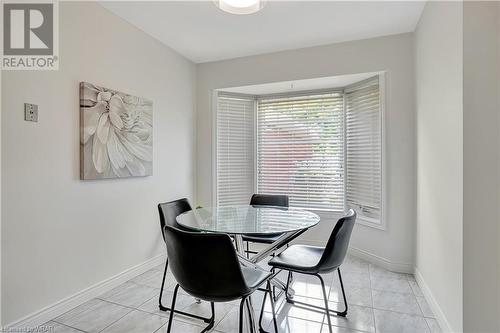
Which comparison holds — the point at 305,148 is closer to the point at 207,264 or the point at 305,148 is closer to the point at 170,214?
the point at 170,214

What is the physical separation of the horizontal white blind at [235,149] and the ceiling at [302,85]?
0.72ft

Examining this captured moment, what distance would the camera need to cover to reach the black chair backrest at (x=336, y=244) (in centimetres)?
183

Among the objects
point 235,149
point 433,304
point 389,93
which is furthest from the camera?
point 235,149

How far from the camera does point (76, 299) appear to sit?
7.59 feet

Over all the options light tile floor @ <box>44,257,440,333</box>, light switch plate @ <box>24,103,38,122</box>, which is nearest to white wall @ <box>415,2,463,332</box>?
light tile floor @ <box>44,257,440,333</box>

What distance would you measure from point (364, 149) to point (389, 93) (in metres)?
0.70

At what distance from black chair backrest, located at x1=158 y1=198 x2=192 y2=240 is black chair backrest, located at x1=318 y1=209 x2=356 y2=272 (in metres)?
1.21

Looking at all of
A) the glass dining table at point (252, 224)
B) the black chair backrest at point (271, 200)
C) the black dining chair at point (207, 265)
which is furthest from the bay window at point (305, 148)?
the black dining chair at point (207, 265)

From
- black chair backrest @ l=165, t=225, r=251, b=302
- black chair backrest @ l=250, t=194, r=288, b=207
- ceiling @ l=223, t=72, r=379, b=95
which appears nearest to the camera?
black chair backrest @ l=165, t=225, r=251, b=302

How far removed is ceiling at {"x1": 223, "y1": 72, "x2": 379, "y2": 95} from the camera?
133 inches

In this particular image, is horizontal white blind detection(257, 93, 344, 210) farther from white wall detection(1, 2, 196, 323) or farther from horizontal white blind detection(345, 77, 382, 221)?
white wall detection(1, 2, 196, 323)

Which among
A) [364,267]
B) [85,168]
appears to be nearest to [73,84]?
[85,168]

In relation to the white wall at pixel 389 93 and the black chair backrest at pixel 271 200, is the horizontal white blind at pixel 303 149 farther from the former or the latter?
the black chair backrest at pixel 271 200

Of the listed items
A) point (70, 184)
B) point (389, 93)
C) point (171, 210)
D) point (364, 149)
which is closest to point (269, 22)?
point (389, 93)
